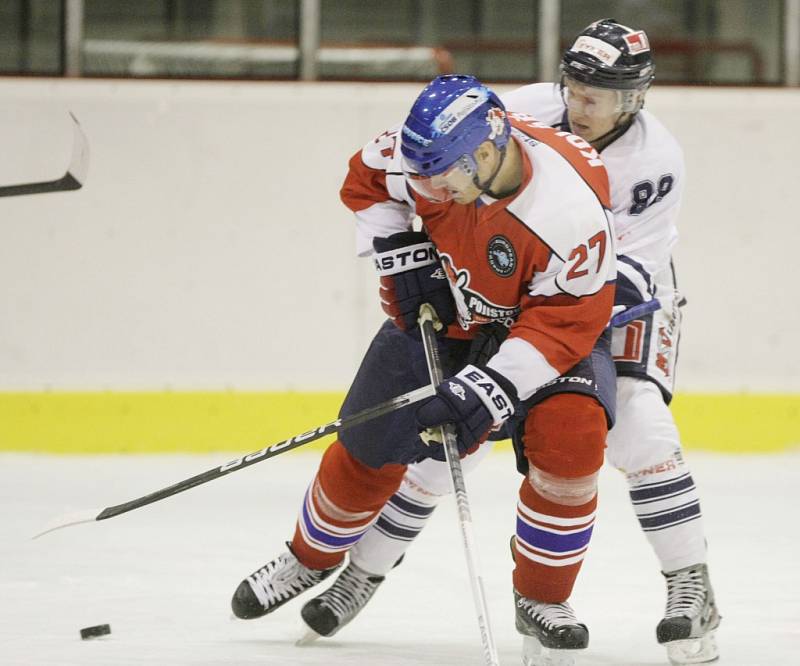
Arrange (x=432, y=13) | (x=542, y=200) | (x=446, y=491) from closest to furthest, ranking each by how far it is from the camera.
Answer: (x=542, y=200) < (x=446, y=491) < (x=432, y=13)

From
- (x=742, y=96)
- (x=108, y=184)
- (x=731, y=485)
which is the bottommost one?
(x=731, y=485)

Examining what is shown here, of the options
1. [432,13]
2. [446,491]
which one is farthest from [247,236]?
[446,491]

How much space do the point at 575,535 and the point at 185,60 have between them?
2.98m

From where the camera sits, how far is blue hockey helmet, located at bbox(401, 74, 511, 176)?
2.07m

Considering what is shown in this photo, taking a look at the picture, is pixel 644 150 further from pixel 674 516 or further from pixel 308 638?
pixel 308 638

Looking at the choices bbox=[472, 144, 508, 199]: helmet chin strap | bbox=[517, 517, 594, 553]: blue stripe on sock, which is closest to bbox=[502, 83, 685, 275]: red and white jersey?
bbox=[472, 144, 508, 199]: helmet chin strap

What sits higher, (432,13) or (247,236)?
(432,13)

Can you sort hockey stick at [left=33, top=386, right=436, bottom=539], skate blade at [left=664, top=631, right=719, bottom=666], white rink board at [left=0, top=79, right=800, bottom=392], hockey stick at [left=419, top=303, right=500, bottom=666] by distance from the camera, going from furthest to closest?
white rink board at [left=0, top=79, right=800, bottom=392]
skate blade at [left=664, top=631, right=719, bottom=666]
hockey stick at [left=33, top=386, right=436, bottom=539]
hockey stick at [left=419, top=303, right=500, bottom=666]

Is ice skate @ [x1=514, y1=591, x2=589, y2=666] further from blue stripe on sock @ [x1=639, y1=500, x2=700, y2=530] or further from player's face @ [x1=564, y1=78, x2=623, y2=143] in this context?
player's face @ [x1=564, y1=78, x2=623, y2=143]

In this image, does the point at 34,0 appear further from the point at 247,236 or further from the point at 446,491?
the point at 446,491

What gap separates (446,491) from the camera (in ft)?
8.43

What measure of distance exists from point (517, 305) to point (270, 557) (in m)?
1.22

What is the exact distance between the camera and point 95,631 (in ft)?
8.09

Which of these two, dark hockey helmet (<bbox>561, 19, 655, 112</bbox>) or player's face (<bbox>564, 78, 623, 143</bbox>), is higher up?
dark hockey helmet (<bbox>561, 19, 655, 112</bbox>)
